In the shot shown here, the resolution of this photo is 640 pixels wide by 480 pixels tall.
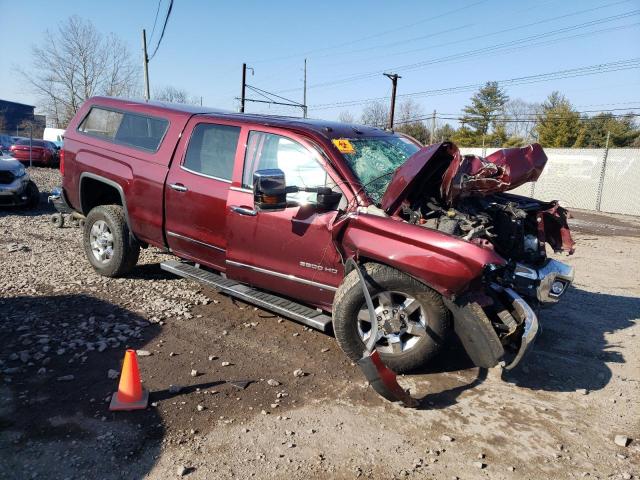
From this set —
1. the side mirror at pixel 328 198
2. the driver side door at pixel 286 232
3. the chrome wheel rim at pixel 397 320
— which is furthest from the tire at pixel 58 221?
the chrome wheel rim at pixel 397 320

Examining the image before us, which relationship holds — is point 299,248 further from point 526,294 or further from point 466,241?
point 526,294

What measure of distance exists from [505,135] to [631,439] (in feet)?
146

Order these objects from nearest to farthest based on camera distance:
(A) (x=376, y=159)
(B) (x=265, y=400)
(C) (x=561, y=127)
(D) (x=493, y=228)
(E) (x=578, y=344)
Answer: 1. (B) (x=265, y=400)
2. (D) (x=493, y=228)
3. (A) (x=376, y=159)
4. (E) (x=578, y=344)
5. (C) (x=561, y=127)

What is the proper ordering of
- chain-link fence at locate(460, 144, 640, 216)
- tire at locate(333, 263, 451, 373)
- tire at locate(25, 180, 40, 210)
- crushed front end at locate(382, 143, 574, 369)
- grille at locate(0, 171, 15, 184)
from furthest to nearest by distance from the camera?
chain-link fence at locate(460, 144, 640, 216), tire at locate(25, 180, 40, 210), grille at locate(0, 171, 15, 184), tire at locate(333, 263, 451, 373), crushed front end at locate(382, 143, 574, 369)

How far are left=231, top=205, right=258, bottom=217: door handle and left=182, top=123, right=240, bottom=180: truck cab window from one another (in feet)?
1.09

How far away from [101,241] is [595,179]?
54.5 ft

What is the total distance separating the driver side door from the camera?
13.3 feet

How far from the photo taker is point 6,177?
10.0 metres

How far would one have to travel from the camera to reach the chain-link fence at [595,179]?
15992 millimetres

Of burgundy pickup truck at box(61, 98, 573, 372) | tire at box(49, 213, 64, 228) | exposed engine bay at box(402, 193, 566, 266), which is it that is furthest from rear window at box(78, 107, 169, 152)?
tire at box(49, 213, 64, 228)

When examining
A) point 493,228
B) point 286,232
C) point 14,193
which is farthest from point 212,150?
point 14,193

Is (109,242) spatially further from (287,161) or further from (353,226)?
(353,226)

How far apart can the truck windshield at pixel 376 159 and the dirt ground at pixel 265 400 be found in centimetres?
151

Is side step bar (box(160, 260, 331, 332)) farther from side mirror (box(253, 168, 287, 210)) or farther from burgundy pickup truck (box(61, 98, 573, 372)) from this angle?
side mirror (box(253, 168, 287, 210))
